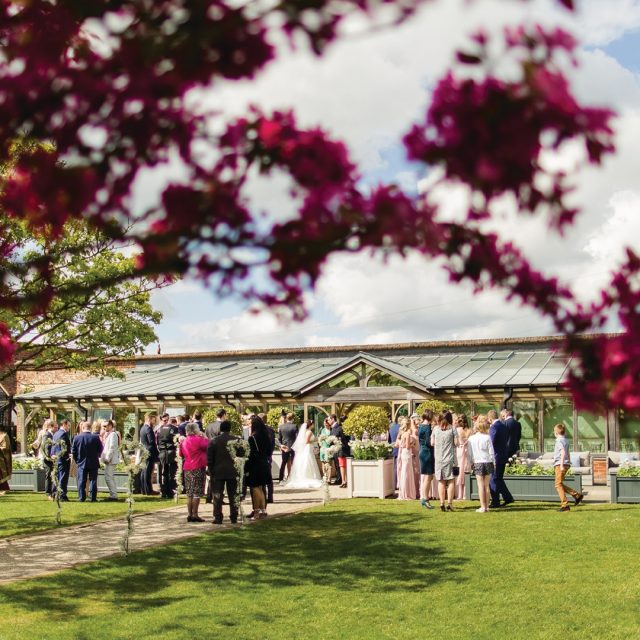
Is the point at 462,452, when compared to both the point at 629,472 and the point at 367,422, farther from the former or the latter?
the point at 367,422

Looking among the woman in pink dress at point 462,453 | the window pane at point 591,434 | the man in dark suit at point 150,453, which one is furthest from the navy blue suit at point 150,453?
the window pane at point 591,434

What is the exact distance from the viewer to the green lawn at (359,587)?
8203 mm

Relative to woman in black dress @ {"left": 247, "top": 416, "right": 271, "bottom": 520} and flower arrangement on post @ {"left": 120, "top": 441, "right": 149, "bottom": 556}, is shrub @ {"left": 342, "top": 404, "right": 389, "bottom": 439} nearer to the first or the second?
woman in black dress @ {"left": 247, "top": 416, "right": 271, "bottom": 520}

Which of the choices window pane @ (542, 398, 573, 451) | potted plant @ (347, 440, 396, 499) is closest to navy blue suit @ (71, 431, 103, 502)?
potted plant @ (347, 440, 396, 499)

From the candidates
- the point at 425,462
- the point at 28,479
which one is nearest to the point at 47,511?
the point at 28,479

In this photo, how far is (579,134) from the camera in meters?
2.29

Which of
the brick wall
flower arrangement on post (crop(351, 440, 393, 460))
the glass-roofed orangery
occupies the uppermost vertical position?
the brick wall

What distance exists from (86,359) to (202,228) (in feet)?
46.4

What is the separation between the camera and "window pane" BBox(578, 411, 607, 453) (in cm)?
2773

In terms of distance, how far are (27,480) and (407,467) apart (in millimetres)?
11521

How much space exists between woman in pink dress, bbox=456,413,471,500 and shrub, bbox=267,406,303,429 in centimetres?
1133

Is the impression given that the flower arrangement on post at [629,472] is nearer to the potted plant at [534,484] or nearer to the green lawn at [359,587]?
the potted plant at [534,484]

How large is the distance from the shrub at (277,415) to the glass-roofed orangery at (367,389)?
0.19 metres

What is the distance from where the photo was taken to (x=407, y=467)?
1867 cm
